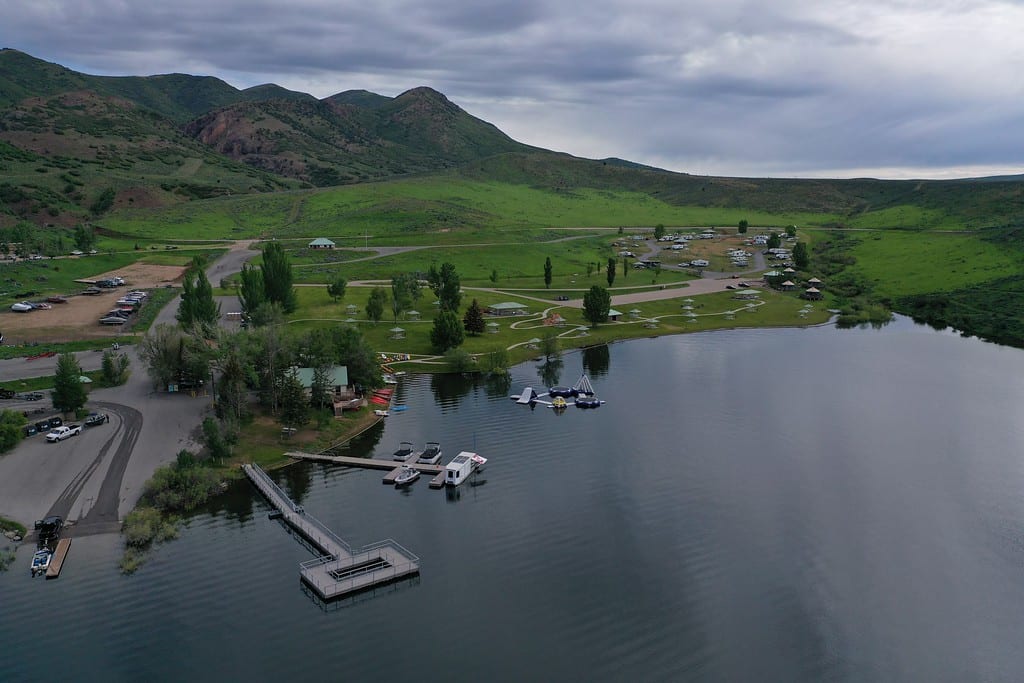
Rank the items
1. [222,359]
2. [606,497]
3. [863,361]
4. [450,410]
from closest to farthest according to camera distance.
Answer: [606,497]
[222,359]
[450,410]
[863,361]

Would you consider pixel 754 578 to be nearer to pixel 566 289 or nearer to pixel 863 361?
pixel 863 361

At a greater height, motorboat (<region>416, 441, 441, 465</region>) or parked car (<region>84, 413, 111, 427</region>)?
parked car (<region>84, 413, 111, 427</region>)

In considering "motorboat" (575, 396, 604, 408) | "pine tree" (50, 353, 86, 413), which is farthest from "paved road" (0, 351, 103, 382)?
→ "motorboat" (575, 396, 604, 408)

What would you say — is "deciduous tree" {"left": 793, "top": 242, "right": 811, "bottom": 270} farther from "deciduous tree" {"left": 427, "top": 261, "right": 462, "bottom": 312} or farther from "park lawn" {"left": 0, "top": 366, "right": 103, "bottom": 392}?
"park lawn" {"left": 0, "top": 366, "right": 103, "bottom": 392}

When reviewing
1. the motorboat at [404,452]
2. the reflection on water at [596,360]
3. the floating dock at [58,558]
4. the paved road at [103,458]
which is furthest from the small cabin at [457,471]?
the reflection on water at [596,360]

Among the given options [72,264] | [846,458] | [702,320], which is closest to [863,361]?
[702,320]
